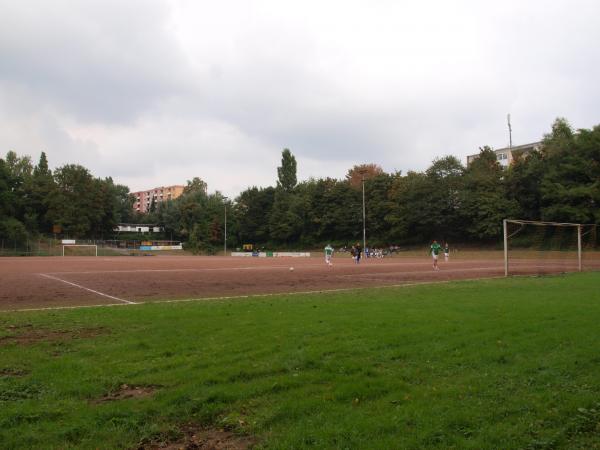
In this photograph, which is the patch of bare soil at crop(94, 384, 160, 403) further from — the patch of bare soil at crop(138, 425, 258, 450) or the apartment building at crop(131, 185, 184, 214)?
the apartment building at crop(131, 185, 184, 214)

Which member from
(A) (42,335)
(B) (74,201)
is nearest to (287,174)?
(B) (74,201)

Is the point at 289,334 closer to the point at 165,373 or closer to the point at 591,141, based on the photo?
the point at 165,373

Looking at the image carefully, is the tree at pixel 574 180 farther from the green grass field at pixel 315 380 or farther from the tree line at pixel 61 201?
the tree line at pixel 61 201

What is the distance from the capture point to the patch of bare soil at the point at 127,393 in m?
5.43

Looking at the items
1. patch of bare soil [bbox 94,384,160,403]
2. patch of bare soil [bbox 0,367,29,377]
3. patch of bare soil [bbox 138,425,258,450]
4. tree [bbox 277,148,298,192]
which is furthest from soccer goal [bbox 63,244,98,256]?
patch of bare soil [bbox 138,425,258,450]

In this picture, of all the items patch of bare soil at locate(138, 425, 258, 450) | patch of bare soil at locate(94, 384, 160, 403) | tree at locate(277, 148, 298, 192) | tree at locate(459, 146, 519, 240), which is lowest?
patch of bare soil at locate(138, 425, 258, 450)

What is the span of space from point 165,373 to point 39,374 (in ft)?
5.21

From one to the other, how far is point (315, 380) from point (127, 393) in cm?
216

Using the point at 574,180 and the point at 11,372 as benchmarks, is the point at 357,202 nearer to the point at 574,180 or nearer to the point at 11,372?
the point at 574,180

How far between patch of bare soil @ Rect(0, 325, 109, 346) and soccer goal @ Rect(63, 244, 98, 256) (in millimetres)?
78179

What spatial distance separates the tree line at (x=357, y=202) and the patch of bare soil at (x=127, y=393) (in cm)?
5811

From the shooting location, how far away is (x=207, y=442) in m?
4.34

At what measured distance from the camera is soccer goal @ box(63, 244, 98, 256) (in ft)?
269

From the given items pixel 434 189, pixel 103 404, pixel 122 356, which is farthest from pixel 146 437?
pixel 434 189
